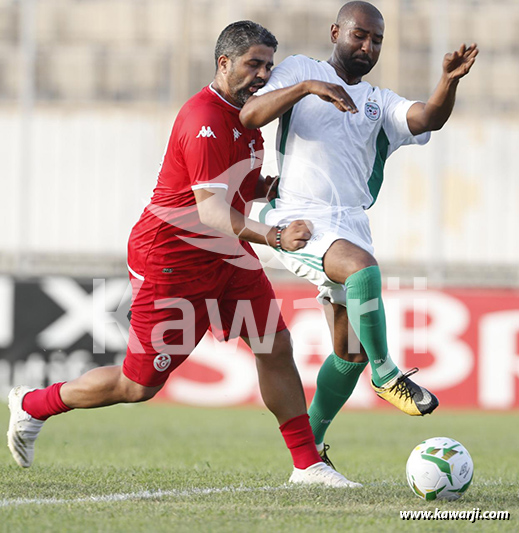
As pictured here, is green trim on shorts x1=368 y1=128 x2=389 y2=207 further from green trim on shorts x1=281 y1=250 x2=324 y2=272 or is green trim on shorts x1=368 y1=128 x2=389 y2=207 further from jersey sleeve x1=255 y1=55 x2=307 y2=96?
green trim on shorts x1=281 y1=250 x2=324 y2=272

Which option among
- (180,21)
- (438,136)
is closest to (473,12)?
(438,136)

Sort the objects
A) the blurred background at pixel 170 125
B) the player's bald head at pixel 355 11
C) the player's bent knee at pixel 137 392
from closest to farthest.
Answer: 1. the player's bald head at pixel 355 11
2. the player's bent knee at pixel 137 392
3. the blurred background at pixel 170 125

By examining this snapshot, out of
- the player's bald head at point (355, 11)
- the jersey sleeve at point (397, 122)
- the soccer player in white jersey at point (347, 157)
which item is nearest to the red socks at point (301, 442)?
the soccer player in white jersey at point (347, 157)

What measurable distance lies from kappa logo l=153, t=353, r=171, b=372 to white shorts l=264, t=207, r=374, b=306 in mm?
807

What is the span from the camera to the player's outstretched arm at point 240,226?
4.80 metres

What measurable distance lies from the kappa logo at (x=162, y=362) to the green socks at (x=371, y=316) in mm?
1042

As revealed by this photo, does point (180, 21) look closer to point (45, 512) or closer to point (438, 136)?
point (438, 136)

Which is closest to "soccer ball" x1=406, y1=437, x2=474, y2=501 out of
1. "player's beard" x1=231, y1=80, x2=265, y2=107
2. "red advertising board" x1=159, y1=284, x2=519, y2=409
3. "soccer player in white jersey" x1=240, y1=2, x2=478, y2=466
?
"soccer player in white jersey" x1=240, y1=2, x2=478, y2=466

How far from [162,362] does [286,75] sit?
5.40ft

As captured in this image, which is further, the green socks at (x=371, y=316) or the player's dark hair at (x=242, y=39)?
the player's dark hair at (x=242, y=39)

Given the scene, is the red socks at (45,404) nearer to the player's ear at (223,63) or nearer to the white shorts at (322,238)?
the white shorts at (322,238)

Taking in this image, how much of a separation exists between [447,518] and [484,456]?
3.54 metres

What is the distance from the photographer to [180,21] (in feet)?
55.5

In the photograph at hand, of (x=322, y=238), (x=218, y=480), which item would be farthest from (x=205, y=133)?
(x=218, y=480)
